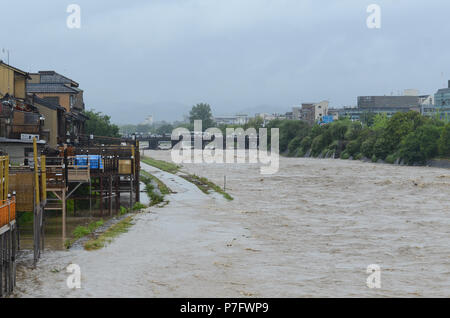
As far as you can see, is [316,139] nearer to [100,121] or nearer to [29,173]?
[100,121]

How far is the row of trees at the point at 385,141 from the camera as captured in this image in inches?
4028

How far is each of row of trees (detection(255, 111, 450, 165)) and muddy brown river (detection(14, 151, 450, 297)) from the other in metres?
47.3

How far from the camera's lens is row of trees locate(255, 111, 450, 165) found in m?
102

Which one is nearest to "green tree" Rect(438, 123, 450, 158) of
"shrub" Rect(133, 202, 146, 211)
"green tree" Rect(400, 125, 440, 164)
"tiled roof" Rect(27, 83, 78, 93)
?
"green tree" Rect(400, 125, 440, 164)

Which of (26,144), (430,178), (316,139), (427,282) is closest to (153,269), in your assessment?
(427,282)

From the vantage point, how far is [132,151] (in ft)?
168

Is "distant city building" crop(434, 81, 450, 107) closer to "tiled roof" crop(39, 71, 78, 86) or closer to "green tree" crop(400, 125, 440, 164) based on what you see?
"green tree" crop(400, 125, 440, 164)

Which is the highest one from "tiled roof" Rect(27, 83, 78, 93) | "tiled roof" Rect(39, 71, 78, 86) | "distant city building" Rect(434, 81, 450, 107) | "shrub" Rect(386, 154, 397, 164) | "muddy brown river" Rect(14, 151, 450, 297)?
"distant city building" Rect(434, 81, 450, 107)

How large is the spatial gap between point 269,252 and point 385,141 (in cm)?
8682

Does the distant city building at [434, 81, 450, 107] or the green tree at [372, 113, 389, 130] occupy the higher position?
the distant city building at [434, 81, 450, 107]

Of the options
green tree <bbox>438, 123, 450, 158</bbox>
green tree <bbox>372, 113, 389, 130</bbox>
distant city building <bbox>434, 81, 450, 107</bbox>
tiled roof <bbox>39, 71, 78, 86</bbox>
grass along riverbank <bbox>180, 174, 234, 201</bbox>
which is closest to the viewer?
grass along riverbank <bbox>180, 174, 234, 201</bbox>

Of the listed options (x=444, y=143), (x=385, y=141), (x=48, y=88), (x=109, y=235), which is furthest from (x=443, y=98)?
(x=109, y=235)

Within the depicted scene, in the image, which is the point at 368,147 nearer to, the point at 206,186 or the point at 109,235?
the point at 206,186
